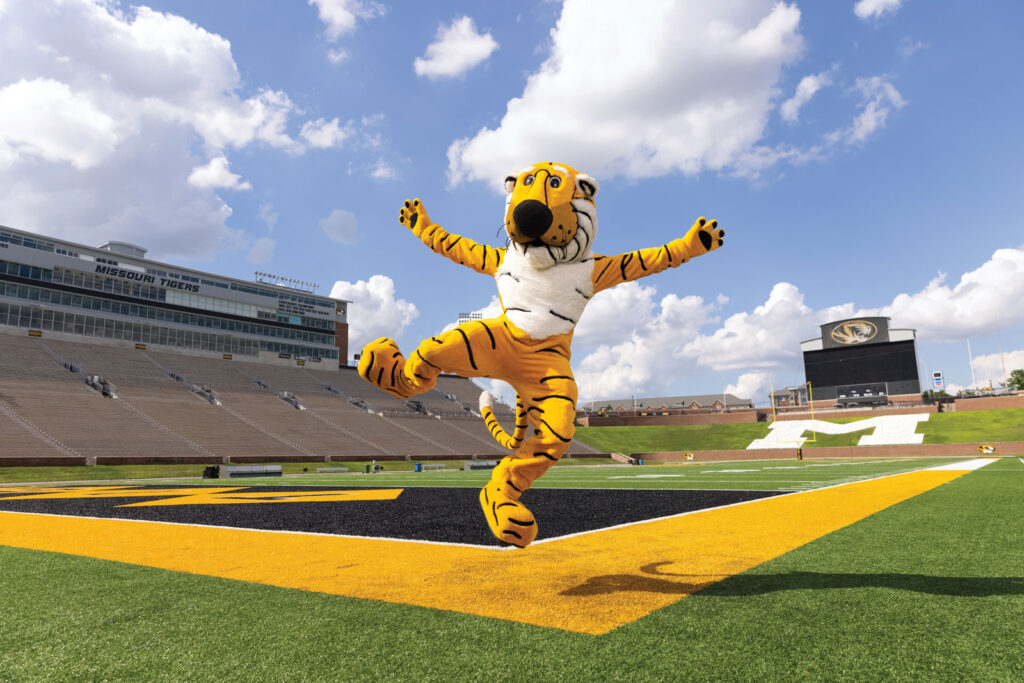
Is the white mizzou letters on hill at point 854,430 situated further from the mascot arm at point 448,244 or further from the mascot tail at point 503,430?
the mascot arm at point 448,244

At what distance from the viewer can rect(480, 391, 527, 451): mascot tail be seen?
4.75 metres

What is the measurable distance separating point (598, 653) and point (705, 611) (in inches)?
41.1

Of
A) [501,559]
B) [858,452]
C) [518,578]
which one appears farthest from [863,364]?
[518,578]

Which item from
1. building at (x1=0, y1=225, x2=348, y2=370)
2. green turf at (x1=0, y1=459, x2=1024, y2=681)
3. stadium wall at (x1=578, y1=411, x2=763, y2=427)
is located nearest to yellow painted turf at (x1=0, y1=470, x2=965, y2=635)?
green turf at (x1=0, y1=459, x2=1024, y2=681)

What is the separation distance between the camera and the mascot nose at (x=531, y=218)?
4059 millimetres

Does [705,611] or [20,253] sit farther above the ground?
[20,253]

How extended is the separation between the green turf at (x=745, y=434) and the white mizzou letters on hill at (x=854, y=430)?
24.9 inches

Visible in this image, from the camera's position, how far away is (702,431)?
170 feet

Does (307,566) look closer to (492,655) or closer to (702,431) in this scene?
(492,655)

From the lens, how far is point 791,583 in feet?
14.3

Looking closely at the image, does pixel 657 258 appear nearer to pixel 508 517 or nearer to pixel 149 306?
pixel 508 517

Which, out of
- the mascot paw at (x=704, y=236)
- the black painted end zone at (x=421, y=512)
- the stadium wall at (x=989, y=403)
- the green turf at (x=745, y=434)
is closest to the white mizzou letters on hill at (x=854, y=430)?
the green turf at (x=745, y=434)

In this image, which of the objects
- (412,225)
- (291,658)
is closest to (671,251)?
(412,225)

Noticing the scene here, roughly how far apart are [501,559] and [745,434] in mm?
48199
